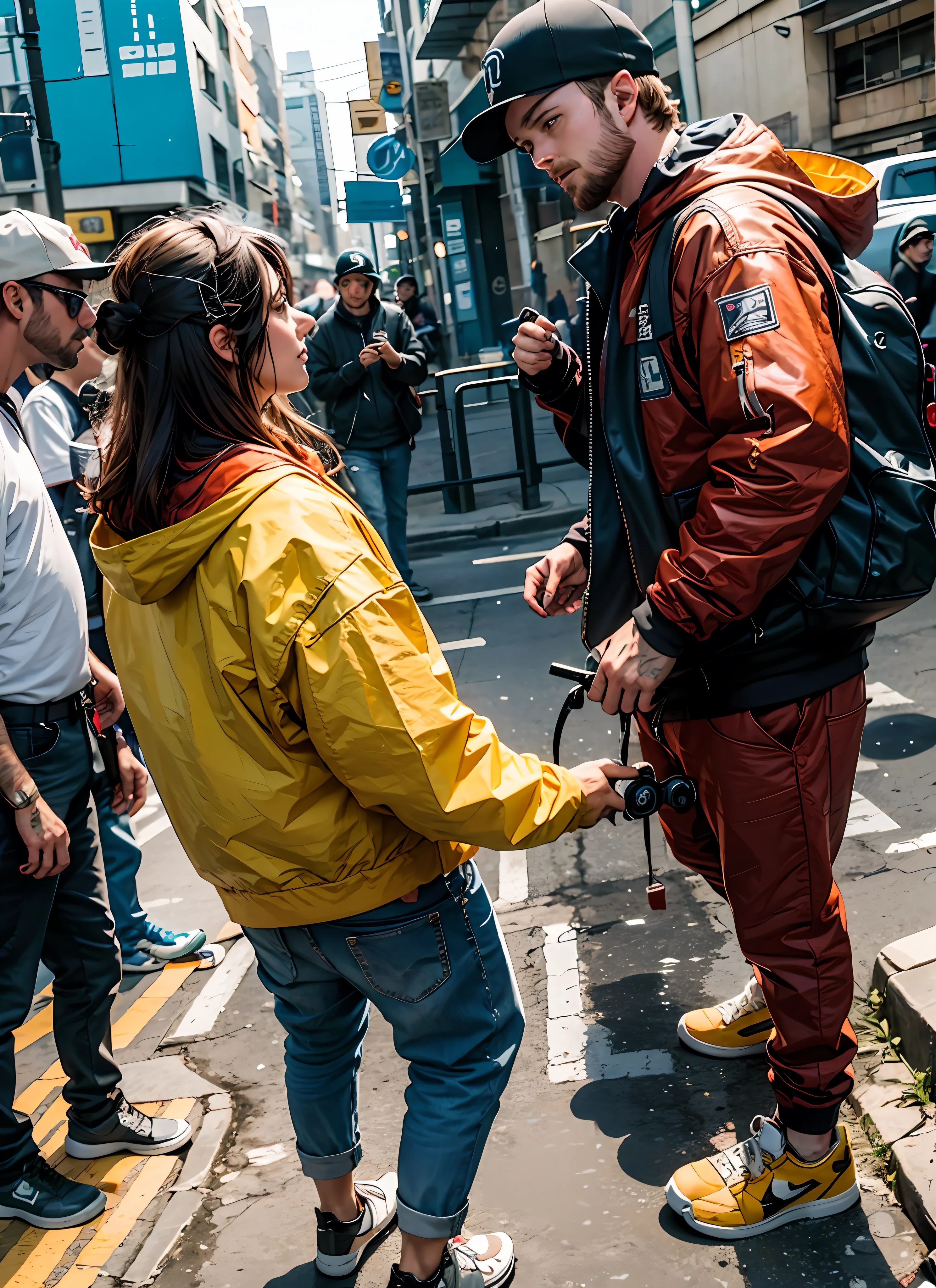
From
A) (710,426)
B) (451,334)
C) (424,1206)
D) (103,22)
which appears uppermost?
(103,22)

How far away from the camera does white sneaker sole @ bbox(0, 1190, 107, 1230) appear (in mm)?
2604

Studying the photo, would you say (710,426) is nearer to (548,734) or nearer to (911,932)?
(911,932)

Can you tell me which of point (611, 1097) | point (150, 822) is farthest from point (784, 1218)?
point (150, 822)

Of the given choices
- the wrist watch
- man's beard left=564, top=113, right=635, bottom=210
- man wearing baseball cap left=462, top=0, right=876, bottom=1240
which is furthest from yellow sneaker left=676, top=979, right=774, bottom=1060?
man's beard left=564, top=113, right=635, bottom=210

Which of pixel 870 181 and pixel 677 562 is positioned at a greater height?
pixel 870 181

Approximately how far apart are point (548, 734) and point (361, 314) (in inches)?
137

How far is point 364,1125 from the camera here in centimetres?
287

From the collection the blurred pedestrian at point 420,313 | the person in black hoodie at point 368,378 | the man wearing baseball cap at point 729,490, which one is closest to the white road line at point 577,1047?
the man wearing baseball cap at point 729,490

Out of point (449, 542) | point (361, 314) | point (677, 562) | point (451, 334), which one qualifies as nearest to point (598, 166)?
point (677, 562)

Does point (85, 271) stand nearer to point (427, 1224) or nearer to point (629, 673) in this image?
point (629, 673)

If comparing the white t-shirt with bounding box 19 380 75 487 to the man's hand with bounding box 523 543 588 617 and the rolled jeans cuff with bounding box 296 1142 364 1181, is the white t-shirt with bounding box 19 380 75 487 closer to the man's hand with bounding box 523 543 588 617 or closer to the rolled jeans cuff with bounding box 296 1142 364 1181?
the man's hand with bounding box 523 543 588 617

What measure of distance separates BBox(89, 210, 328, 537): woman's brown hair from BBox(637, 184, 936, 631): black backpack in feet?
2.36

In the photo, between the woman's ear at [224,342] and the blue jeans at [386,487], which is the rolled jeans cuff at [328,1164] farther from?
the blue jeans at [386,487]

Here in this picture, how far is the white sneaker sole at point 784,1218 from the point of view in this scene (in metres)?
2.26
